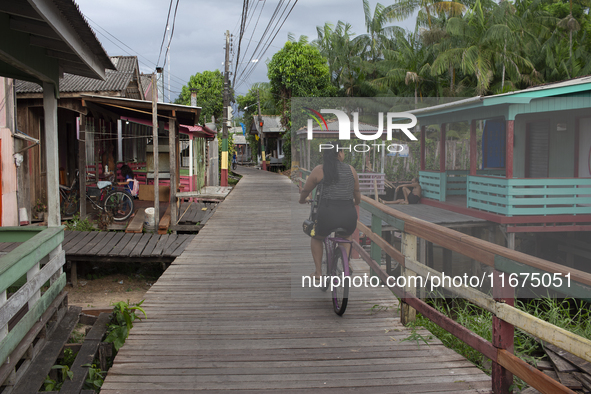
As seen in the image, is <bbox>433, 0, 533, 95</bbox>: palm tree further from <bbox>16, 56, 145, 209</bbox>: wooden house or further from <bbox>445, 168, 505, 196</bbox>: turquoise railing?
<bbox>16, 56, 145, 209</bbox>: wooden house

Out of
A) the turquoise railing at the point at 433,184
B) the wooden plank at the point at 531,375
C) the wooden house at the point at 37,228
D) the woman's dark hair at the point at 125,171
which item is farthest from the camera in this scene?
the woman's dark hair at the point at 125,171

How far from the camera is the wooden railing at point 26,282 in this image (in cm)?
309

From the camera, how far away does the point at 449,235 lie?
12.1ft

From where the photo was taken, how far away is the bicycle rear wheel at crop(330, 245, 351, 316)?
174 inches

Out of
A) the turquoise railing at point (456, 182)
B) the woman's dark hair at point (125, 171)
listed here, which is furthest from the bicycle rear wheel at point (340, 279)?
the woman's dark hair at point (125, 171)

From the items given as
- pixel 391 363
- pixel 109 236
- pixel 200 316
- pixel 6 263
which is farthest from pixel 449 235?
pixel 109 236

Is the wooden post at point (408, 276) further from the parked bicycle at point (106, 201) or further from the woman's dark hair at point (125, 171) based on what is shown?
the woman's dark hair at point (125, 171)

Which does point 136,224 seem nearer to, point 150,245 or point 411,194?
point 150,245

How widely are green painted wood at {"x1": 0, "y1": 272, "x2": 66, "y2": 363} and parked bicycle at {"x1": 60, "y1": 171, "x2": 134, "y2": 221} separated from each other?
6260mm

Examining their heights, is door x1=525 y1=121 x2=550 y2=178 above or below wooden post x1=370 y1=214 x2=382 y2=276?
above

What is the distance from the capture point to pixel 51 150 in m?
4.78

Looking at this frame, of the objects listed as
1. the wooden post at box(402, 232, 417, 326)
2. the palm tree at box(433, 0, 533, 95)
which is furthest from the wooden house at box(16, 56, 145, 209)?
the palm tree at box(433, 0, 533, 95)

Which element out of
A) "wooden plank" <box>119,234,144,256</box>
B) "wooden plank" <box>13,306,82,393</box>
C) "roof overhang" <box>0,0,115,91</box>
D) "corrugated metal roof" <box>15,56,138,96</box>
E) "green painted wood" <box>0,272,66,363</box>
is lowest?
"wooden plank" <box>13,306,82,393</box>

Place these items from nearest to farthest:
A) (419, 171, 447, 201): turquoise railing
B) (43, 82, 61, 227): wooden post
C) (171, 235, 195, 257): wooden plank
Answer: (43, 82, 61, 227): wooden post
(171, 235, 195, 257): wooden plank
(419, 171, 447, 201): turquoise railing
